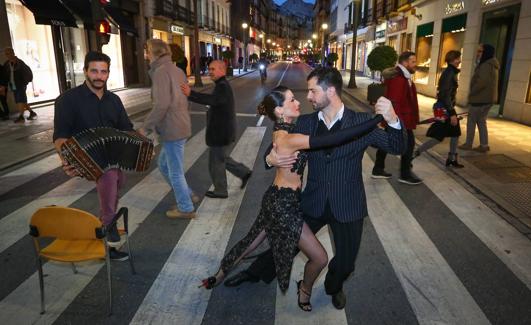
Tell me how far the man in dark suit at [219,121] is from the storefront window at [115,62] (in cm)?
1740

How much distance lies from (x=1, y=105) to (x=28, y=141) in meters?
3.66

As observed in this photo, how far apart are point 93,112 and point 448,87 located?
518 cm

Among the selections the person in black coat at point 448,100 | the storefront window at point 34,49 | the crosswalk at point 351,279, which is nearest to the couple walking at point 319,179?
the crosswalk at point 351,279

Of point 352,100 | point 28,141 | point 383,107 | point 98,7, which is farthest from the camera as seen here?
point 352,100

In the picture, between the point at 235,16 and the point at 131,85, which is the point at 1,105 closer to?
the point at 131,85

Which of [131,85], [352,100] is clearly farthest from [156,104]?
[131,85]

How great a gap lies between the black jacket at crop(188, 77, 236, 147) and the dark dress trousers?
2431 mm

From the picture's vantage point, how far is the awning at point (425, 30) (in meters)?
18.6

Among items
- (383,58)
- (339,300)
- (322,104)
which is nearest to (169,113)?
(322,104)

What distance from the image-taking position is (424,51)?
20047 mm

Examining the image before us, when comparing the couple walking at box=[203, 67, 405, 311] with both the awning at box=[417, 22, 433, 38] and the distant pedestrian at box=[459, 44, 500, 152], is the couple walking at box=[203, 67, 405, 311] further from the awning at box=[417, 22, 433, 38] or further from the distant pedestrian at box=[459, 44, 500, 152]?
the awning at box=[417, 22, 433, 38]

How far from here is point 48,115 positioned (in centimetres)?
1240

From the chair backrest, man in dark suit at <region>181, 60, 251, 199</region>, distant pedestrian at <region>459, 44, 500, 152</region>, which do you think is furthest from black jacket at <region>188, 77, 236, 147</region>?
distant pedestrian at <region>459, 44, 500, 152</region>

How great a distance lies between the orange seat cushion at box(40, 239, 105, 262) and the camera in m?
3.00
